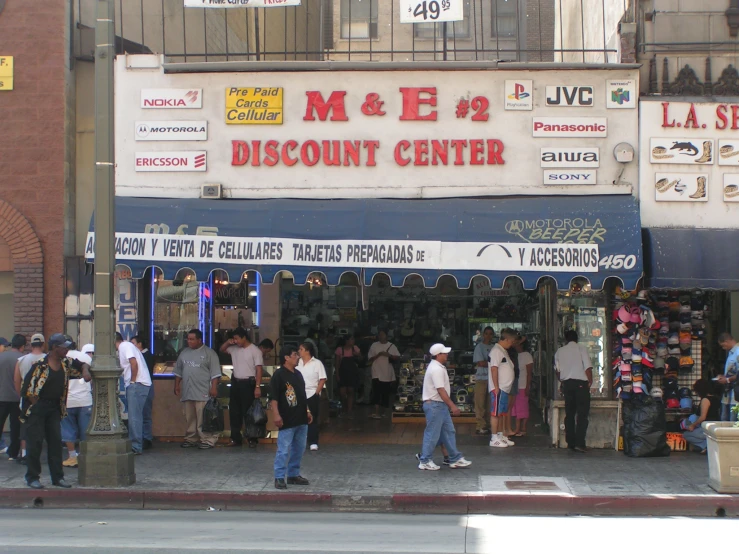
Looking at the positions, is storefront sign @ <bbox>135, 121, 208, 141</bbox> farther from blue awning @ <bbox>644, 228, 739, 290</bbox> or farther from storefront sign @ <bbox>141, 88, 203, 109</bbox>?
blue awning @ <bbox>644, 228, 739, 290</bbox>

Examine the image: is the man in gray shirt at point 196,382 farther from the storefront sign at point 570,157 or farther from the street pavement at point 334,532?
the storefront sign at point 570,157

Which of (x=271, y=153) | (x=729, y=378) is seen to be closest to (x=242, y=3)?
(x=271, y=153)

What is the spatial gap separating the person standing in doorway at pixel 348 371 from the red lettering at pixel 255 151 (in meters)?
5.37

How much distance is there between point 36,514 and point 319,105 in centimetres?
727

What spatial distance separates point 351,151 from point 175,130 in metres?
2.78

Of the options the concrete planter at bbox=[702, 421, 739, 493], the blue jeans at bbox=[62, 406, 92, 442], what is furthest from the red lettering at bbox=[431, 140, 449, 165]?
the blue jeans at bbox=[62, 406, 92, 442]

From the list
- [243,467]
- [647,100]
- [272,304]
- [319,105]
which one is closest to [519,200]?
[647,100]

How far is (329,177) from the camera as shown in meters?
13.8

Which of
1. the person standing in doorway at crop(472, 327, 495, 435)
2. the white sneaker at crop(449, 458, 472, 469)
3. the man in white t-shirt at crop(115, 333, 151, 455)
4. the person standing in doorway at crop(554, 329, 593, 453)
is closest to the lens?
the white sneaker at crop(449, 458, 472, 469)

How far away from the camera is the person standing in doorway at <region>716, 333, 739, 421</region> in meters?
12.0

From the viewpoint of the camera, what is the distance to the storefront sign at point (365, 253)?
12438 mm

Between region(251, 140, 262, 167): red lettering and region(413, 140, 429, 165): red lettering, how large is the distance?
2.42 metres

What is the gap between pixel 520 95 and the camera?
44.9 feet

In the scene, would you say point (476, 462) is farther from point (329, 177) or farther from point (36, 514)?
point (36, 514)
